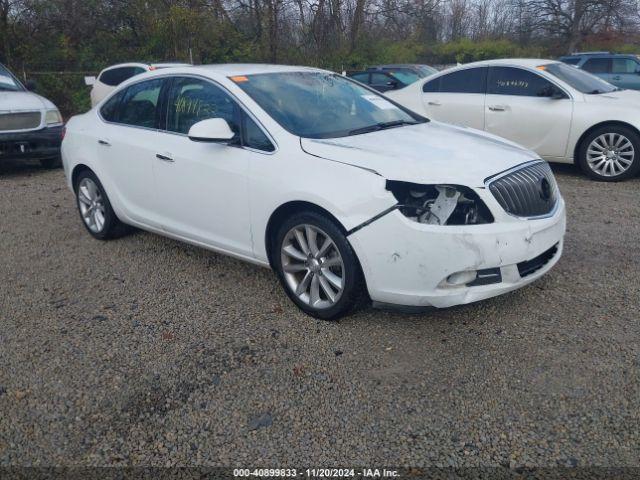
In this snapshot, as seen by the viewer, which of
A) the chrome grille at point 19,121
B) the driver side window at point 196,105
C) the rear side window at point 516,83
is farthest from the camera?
the chrome grille at point 19,121

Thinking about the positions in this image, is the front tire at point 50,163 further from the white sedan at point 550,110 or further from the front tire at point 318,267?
the front tire at point 318,267

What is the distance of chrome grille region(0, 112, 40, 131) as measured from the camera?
345 inches

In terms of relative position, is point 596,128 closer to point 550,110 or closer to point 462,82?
point 550,110

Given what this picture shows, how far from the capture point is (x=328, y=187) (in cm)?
366

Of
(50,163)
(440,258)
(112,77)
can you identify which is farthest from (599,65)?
(440,258)

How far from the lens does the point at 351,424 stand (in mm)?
2906

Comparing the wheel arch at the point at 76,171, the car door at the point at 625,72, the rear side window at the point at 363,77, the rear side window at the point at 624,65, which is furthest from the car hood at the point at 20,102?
the rear side window at the point at 624,65

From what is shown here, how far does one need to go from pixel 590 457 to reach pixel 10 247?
17.3 ft

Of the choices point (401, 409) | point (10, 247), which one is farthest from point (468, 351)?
point (10, 247)

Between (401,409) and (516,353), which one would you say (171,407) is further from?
(516,353)

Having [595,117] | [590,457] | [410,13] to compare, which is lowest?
[590,457]

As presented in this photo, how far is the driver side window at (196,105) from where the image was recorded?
4.38 m

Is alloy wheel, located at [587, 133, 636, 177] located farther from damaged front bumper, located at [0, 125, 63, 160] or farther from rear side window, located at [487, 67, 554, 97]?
damaged front bumper, located at [0, 125, 63, 160]

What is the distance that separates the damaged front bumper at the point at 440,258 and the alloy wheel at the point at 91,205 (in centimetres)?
314
